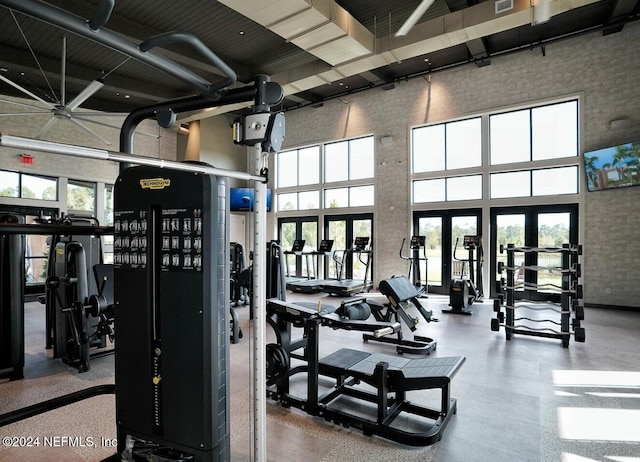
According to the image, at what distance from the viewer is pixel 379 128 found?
1076 centimetres

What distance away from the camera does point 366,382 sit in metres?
2.91

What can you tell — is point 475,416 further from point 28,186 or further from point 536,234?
point 28,186

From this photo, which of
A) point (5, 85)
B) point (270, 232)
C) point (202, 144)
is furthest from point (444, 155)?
point (5, 85)

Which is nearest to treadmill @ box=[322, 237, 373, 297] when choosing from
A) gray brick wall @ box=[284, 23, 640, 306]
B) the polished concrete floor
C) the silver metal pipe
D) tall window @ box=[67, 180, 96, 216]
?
gray brick wall @ box=[284, 23, 640, 306]

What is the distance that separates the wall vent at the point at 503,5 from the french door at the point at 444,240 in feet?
14.7

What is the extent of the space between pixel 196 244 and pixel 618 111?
9223mm

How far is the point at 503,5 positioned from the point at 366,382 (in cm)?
649

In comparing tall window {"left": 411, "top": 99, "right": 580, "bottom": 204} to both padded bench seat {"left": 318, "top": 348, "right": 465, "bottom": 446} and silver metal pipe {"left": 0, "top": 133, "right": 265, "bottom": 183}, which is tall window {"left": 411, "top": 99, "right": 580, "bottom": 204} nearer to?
padded bench seat {"left": 318, "top": 348, "right": 465, "bottom": 446}

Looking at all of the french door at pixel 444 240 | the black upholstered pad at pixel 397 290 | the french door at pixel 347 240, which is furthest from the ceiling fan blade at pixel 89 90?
the french door at pixel 444 240

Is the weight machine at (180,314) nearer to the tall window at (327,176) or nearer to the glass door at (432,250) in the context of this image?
the glass door at (432,250)

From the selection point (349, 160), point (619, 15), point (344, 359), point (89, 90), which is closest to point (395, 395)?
point (344, 359)

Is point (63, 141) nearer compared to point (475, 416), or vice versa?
point (475, 416)

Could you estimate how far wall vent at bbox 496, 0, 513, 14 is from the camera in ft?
20.0

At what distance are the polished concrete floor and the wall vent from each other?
17.7ft
